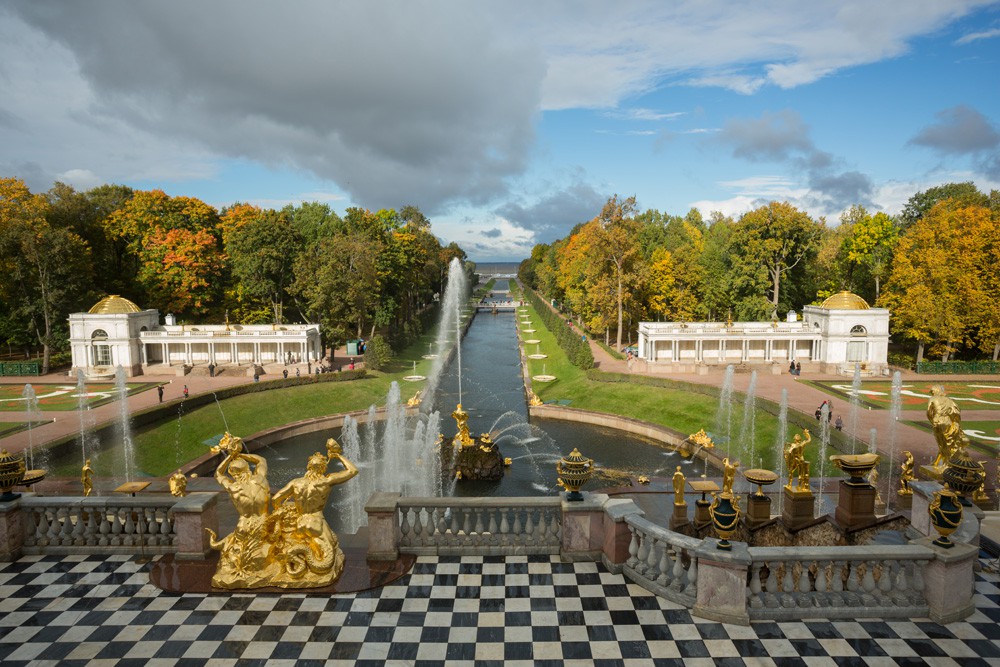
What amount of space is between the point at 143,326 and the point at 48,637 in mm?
51358

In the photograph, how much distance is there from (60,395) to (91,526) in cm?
3837

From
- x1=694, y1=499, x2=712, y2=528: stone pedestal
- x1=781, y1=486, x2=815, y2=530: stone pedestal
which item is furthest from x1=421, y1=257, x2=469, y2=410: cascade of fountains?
x1=781, y1=486, x2=815, y2=530: stone pedestal

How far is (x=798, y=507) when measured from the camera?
1476 centimetres

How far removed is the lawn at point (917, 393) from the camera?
40.1m

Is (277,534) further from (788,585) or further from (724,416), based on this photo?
(724,416)

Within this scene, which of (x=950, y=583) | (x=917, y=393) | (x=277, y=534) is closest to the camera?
(x=950, y=583)

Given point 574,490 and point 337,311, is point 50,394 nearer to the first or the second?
point 337,311

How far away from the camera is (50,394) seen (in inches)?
1773

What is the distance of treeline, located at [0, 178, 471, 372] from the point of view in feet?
176

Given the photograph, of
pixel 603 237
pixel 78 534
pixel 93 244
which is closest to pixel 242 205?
pixel 93 244

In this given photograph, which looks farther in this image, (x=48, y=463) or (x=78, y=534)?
(x=48, y=463)

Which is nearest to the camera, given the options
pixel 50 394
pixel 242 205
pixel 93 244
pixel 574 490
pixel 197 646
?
pixel 197 646

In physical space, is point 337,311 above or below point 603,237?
below

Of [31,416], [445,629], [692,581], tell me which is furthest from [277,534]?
[31,416]
